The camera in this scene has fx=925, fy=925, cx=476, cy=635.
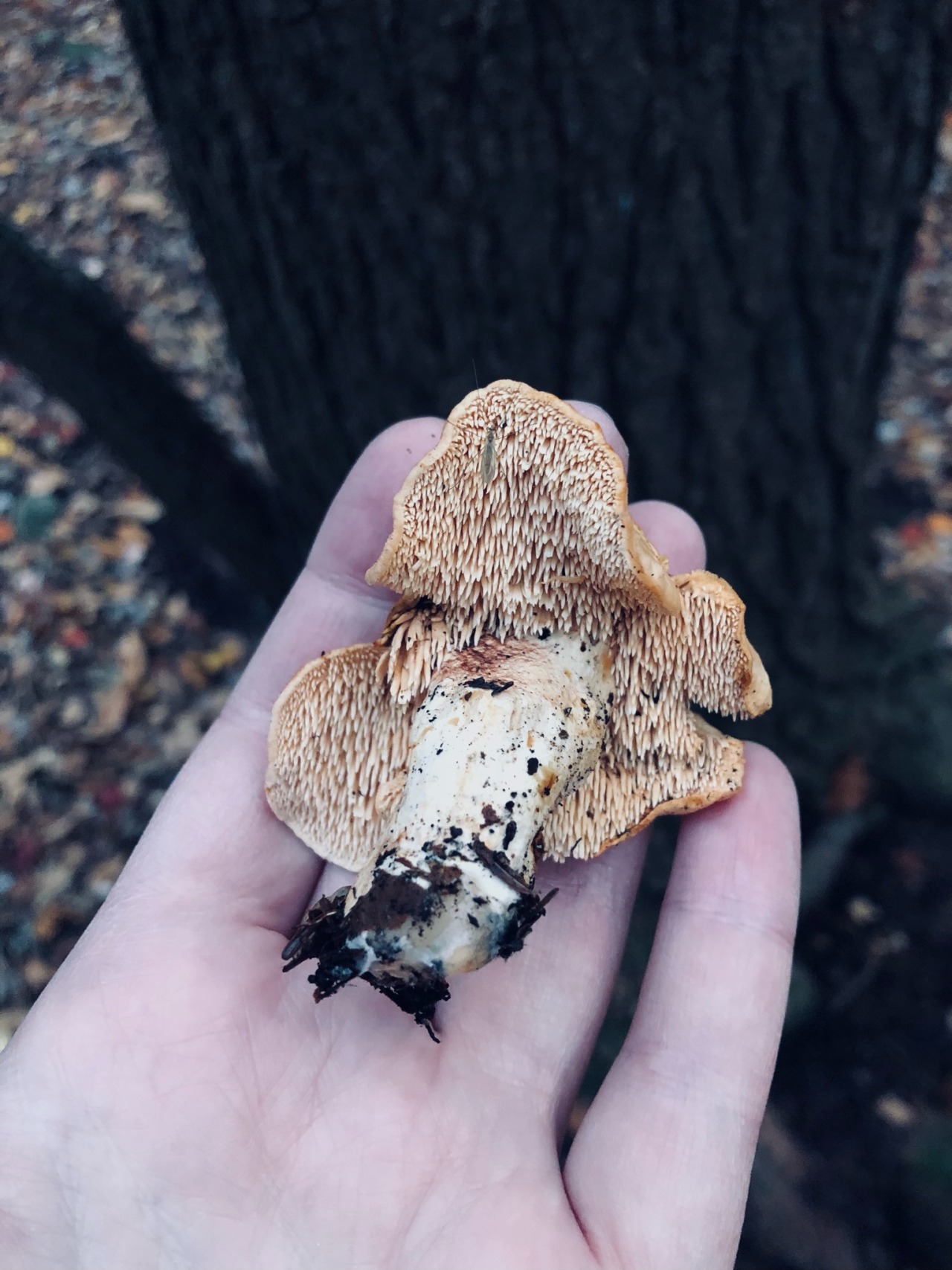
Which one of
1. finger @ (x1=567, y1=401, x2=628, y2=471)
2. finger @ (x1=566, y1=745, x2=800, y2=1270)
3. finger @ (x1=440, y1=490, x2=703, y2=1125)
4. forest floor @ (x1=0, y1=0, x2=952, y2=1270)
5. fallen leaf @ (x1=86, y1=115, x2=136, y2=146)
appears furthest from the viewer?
fallen leaf @ (x1=86, y1=115, x2=136, y2=146)

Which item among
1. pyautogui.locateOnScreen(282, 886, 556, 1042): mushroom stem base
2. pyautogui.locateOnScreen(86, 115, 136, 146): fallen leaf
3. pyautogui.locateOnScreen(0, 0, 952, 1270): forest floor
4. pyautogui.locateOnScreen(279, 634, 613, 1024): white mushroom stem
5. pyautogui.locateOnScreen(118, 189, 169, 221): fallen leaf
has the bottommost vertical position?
pyautogui.locateOnScreen(0, 0, 952, 1270): forest floor

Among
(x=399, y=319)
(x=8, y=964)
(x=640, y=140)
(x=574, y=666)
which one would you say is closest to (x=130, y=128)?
(x=399, y=319)

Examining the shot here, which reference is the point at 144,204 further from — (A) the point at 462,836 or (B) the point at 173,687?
(A) the point at 462,836

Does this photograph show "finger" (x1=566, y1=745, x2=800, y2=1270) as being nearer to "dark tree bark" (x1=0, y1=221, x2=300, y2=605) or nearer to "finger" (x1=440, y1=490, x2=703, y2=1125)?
"finger" (x1=440, y1=490, x2=703, y2=1125)

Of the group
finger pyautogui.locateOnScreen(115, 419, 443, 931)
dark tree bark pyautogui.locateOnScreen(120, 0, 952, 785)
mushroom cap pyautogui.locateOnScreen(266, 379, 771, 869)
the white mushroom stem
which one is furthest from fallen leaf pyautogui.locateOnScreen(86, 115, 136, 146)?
the white mushroom stem

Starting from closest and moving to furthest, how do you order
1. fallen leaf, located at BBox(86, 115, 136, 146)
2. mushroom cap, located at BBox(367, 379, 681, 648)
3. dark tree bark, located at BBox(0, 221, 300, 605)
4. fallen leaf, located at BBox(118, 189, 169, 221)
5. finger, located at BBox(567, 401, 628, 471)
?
mushroom cap, located at BBox(367, 379, 681, 648), finger, located at BBox(567, 401, 628, 471), dark tree bark, located at BBox(0, 221, 300, 605), fallen leaf, located at BBox(86, 115, 136, 146), fallen leaf, located at BBox(118, 189, 169, 221)

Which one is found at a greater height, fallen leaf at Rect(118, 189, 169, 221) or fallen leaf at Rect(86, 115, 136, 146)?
fallen leaf at Rect(86, 115, 136, 146)

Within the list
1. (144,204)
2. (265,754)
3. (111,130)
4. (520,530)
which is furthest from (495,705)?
(111,130)
